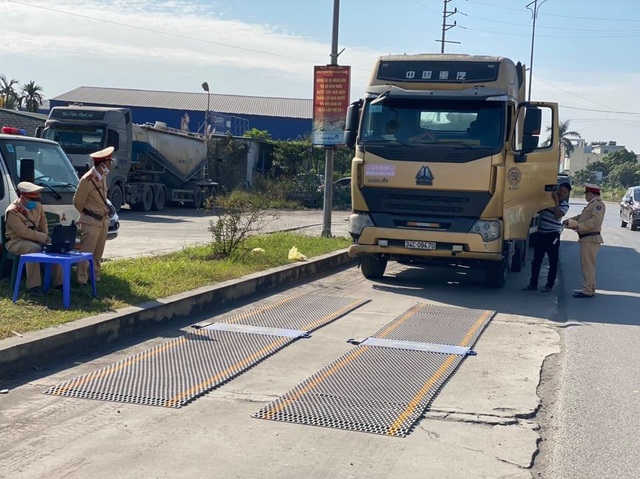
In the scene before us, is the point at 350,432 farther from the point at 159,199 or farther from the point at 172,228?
the point at 159,199

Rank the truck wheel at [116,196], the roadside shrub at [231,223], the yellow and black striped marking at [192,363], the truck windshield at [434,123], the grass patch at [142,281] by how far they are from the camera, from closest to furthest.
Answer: the yellow and black striped marking at [192,363]
the grass patch at [142,281]
the truck windshield at [434,123]
the roadside shrub at [231,223]
the truck wheel at [116,196]

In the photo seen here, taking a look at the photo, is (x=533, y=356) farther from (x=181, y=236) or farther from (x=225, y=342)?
(x=181, y=236)

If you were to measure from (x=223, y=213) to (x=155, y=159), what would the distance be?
1775cm

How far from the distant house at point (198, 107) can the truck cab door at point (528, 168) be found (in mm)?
49790

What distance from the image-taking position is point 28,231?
884 centimetres

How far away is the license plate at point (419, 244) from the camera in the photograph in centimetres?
1202

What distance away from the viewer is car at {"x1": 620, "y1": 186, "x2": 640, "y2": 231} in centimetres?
2942

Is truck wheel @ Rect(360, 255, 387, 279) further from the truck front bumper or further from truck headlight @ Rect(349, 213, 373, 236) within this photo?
truck headlight @ Rect(349, 213, 373, 236)

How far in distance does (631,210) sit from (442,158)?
67.9 ft

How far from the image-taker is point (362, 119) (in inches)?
489

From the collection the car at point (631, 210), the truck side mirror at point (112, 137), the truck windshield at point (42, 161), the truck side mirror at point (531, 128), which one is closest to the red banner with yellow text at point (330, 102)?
the truck side mirror at point (531, 128)

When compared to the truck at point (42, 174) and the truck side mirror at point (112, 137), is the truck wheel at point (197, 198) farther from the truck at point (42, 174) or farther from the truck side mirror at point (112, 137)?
the truck at point (42, 174)

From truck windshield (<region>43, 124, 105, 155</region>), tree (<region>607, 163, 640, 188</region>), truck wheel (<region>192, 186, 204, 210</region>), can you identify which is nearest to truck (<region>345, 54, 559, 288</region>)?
truck windshield (<region>43, 124, 105, 155</region>)

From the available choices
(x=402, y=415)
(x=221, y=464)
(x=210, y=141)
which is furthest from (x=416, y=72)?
(x=210, y=141)
